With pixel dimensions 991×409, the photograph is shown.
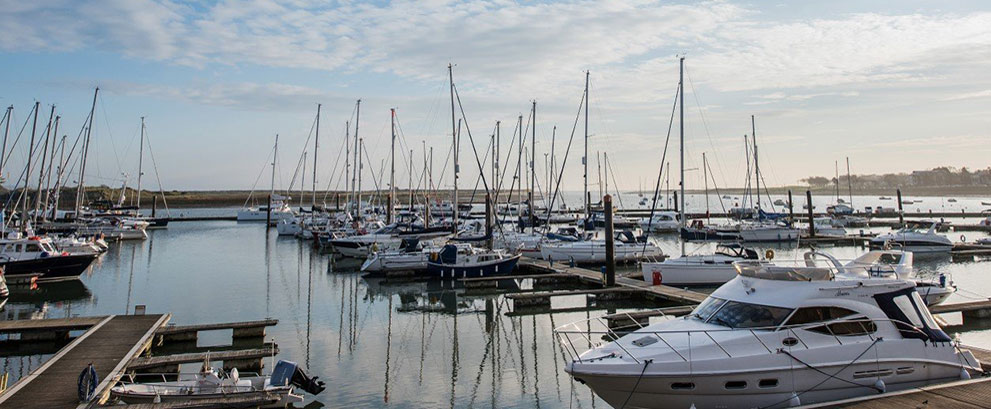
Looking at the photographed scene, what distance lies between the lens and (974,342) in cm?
1919

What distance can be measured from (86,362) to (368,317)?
1097cm

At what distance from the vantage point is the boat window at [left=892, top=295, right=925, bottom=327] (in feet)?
40.5

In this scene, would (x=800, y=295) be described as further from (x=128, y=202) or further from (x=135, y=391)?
(x=128, y=202)

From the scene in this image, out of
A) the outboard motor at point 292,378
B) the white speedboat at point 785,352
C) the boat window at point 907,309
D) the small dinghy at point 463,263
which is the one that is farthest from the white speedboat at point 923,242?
the outboard motor at point 292,378

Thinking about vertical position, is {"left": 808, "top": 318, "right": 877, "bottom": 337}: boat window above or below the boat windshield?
below

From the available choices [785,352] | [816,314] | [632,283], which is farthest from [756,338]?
[632,283]

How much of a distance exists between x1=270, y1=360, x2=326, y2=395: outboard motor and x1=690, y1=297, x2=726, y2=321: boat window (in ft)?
26.5

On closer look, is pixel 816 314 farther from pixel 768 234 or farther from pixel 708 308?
pixel 768 234

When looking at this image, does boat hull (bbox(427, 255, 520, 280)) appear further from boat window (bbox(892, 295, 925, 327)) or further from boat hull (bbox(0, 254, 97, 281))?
boat window (bbox(892, 295, 925, 327))

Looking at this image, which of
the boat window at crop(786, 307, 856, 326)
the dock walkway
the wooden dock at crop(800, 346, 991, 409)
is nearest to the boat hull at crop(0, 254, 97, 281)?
the dock walkway

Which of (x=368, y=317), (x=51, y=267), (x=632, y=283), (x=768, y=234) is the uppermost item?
(x=768, y=234)

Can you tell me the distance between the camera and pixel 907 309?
12.4 m

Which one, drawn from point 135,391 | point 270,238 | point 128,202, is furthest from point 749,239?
point 128,202

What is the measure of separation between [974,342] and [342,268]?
32.7 m
